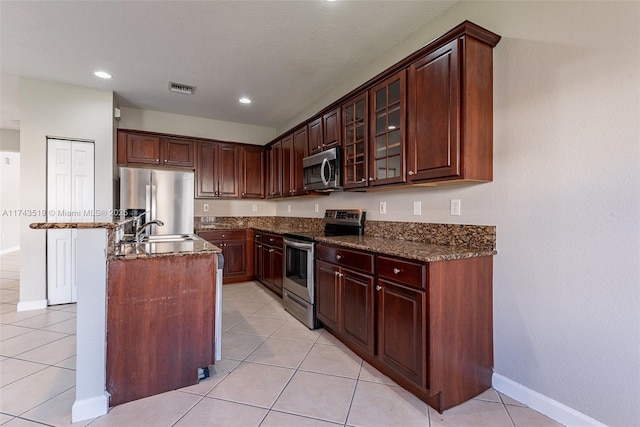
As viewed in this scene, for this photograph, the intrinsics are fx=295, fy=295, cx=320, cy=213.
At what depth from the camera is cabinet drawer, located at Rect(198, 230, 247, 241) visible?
4.38m

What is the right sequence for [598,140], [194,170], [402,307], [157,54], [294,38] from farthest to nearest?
[194,170] → [157,54] → [294,38] → [402,307] → [598,140]

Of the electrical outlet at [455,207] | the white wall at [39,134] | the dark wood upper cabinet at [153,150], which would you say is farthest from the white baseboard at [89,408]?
the dark wood upper cabinet at [153,150]

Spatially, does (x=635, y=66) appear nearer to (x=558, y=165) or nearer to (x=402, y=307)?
(x=558, y=165)

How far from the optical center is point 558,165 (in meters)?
1.61

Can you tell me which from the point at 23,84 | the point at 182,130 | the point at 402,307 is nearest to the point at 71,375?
the point at 402,307

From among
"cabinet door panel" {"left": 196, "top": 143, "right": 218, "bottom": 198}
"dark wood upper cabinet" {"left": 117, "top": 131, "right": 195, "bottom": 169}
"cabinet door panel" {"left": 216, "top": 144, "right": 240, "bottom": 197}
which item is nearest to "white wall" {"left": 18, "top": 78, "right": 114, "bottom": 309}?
"dark wood upper cabinet" {"left": 117, "top": 131, "right": 195, "bottom": 169}

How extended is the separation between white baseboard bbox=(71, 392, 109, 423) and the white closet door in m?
2.68

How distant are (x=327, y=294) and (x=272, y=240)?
4.95 ft

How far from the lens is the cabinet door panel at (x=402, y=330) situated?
5.53 ft

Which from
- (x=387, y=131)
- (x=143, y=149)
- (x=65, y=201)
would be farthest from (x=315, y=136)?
(x=65, y=201)

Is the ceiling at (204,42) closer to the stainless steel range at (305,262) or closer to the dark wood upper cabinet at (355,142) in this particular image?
the dark wood upper cabinet at (355,142)

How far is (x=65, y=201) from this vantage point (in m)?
3.61

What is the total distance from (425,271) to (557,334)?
80 cm

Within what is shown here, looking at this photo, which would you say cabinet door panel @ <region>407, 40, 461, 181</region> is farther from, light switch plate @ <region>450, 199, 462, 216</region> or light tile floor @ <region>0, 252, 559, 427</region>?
light tile floor @ <region>0, 252, 559, 427</region>
